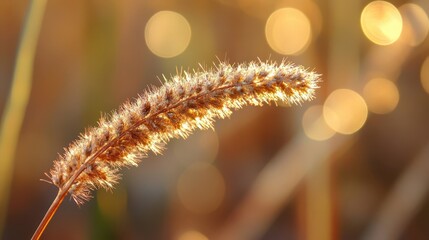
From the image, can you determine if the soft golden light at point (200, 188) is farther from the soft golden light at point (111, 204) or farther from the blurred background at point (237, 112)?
the soft golden light at point (111, 204)

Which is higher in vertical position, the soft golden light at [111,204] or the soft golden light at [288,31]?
the soft golden light at [288,31]

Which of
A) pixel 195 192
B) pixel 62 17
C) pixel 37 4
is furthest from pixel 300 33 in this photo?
pixel 37 4

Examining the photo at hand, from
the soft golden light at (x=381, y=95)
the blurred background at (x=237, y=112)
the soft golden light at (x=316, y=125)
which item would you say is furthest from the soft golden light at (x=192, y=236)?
the soft golden light at (x=381, y=95)

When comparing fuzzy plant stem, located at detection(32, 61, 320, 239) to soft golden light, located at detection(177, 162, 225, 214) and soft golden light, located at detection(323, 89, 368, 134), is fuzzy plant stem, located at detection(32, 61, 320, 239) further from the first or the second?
soft golden light, located at detection(177, 162, 225, 214)

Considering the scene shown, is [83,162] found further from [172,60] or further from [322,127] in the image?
[172,60]

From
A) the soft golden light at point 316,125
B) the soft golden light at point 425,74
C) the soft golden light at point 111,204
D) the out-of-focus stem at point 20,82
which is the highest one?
the soft golden light at point 425,74

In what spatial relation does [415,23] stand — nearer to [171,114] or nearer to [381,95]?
[381,95]
